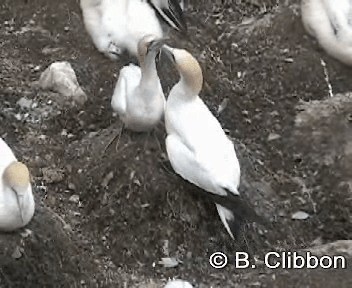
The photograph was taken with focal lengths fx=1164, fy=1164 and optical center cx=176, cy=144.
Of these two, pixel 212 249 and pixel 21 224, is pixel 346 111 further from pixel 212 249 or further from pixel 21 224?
pixel 21 224

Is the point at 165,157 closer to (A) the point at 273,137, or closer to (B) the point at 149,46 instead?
(B) the point at 149,46

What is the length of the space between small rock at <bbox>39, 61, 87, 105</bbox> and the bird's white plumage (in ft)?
3.19

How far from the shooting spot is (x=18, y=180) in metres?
5.77

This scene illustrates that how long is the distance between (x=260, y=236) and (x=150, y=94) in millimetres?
979

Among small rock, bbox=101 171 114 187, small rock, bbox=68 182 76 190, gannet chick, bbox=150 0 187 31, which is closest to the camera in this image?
small rock, bbox=101 171 114 187

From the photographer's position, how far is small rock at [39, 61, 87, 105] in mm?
7039

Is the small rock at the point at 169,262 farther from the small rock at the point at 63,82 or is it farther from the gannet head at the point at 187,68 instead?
the small rock at the point at 63,82

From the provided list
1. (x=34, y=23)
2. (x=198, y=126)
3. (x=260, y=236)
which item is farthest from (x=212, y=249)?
(x=34, y=23)

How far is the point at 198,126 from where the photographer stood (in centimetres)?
611

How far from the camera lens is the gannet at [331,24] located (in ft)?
23.4

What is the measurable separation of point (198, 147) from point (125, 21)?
4.73 feet

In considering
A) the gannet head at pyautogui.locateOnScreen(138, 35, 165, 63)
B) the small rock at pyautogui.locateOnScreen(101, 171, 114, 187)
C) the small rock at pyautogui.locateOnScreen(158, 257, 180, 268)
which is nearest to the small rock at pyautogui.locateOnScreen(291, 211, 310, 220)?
the small rock at pyautogui.locateOnScreen(158, 257, 180, 268)

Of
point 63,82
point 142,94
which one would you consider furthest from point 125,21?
point 142,94

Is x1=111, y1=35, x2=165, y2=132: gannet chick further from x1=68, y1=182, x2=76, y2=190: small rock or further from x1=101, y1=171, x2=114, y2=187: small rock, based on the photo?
x1=68, y1=182, x2=76, y2=190: small rock
